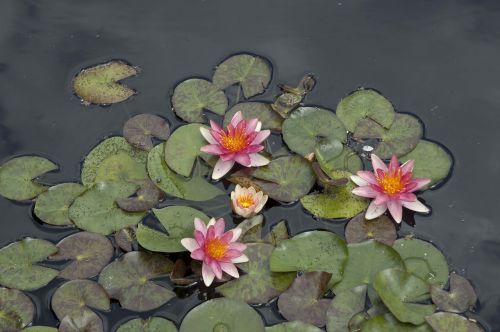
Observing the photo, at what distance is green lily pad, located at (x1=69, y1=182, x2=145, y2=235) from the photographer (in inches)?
122

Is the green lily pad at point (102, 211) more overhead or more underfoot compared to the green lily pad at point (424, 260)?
more overhead

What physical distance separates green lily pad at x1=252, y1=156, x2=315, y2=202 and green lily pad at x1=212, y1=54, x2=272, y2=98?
1.67 feet

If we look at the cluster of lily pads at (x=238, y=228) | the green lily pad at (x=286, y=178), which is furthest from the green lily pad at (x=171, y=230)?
the green lily pad at (x=286, y=178)

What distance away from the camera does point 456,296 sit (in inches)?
115

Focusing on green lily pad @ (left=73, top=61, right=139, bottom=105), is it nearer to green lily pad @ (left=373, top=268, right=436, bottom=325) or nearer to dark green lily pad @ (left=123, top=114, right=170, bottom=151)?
dark green lily pad @ (left=123, top=114, right=170, bottom=151)

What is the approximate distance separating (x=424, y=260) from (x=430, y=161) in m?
0.55

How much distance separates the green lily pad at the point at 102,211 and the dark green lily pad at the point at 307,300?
80cm

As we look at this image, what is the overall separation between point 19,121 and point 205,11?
1.23 m

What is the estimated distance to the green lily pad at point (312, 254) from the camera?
9.68ft

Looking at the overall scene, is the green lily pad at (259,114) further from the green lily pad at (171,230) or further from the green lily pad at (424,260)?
the green lily pad at (424,260)

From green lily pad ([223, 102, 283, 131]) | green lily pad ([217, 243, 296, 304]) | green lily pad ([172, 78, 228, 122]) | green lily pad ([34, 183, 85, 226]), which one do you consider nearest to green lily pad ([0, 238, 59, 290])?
green lily pad ([34, 183, 85, 226])

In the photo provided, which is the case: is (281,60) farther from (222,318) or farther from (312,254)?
(222,318)

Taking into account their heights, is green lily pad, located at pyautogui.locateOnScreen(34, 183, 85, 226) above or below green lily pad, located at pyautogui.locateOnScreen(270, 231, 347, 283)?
above

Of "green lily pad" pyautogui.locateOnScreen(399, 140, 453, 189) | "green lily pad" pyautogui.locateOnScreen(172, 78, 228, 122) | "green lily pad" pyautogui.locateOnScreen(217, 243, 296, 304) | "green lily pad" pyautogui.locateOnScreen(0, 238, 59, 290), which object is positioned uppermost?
"green lily pad" pyautogui.locateOnScreen(172, 78, 228, 122)
